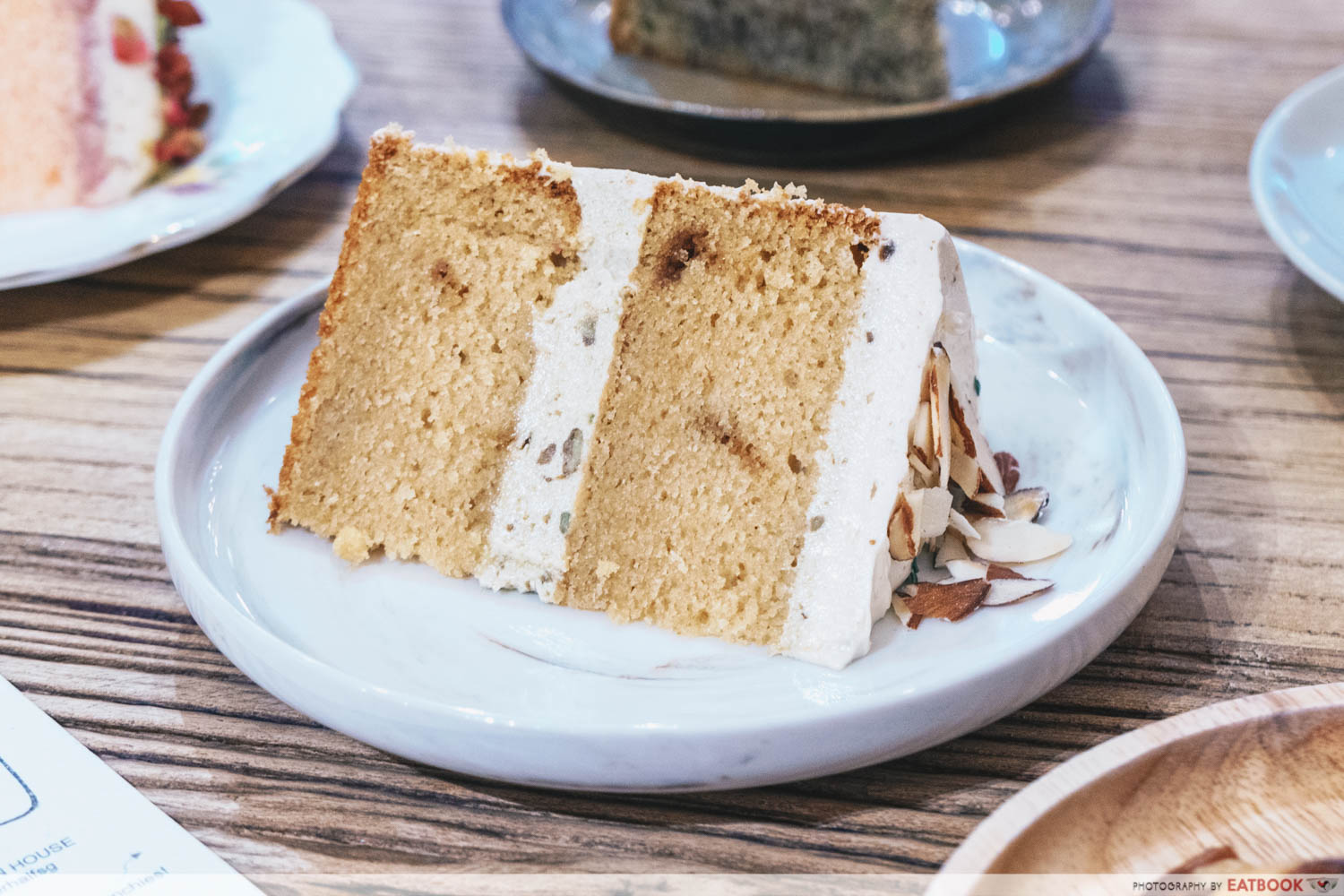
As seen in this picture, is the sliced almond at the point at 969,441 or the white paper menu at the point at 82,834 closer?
the white paper menu at the point at 82,834

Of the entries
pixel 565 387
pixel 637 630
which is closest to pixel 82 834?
pixel 637 630

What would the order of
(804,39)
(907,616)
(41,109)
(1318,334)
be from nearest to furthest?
(907,616) < (1318,334) < (41,109) < (804,39)

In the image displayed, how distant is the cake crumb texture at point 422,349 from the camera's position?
1289 mm

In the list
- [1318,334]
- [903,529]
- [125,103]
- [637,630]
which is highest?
[125,103]

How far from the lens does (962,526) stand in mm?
1191

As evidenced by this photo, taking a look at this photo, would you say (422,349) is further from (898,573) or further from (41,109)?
(41,109)

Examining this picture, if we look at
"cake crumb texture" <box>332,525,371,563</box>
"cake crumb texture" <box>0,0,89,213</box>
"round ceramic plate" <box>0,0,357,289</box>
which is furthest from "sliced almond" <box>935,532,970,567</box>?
"cake crumb texture" <box>0,0,89,213</box>

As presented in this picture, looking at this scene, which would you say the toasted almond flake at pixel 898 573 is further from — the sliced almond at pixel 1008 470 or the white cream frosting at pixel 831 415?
the sliced almond at pixel 1008 470

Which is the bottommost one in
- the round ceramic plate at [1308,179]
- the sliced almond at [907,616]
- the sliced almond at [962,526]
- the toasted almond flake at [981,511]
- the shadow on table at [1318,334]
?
the shadow on table at [1318,334]

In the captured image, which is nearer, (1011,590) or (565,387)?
(1011,590)

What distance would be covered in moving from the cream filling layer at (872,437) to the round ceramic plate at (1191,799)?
286 millimetres

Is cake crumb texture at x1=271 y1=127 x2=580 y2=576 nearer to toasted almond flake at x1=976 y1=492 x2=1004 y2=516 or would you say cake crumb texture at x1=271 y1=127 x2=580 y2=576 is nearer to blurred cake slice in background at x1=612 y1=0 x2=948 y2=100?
toasted almond flake at x1=976 y1=492 x2=1004 y2=516

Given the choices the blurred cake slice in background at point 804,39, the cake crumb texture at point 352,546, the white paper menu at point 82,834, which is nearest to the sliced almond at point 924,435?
the cake crumb texture at point 352,546

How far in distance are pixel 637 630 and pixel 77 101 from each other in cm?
151
